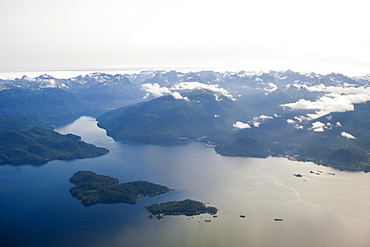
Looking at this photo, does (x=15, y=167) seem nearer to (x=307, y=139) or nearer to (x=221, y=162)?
(x=221, y=162)

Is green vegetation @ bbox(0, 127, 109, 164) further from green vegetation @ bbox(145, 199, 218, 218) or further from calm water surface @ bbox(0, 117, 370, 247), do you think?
green vegetation @ bbox(145, 199, 218, 218)

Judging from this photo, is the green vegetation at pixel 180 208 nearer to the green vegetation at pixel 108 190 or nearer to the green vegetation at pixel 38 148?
the green vegetation at pixel 108 190

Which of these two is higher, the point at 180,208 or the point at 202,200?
the point at 180,208

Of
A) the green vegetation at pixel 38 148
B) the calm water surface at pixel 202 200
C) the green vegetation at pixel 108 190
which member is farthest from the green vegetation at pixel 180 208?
the green vegetation at pixel 38 148

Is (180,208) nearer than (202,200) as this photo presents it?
Yes

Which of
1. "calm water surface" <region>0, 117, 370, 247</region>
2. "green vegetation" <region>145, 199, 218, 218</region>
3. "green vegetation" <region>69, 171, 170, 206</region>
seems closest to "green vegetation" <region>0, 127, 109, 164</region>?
"calm water surface" <region>0, 117, 370, 247</region>

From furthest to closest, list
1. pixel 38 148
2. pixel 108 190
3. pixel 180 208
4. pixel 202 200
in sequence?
1. pixel 38 148
2. pixel 108 190
3. pixel 202 200
4. pixel 180 208

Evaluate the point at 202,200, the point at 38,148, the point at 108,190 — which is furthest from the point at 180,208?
the point at 38,148

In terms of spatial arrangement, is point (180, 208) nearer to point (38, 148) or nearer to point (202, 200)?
point (202, 200)
